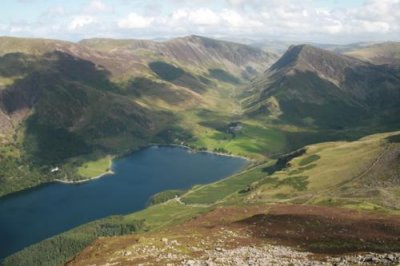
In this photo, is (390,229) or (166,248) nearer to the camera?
(166,248)

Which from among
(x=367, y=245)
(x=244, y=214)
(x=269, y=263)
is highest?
(x=269, y=263)

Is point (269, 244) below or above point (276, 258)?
below

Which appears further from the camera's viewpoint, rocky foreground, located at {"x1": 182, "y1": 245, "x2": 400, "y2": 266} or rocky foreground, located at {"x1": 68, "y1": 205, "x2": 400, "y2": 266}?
rocky foreground, located at {"x1": 68, "y1": 205, "x2": 400, "y2": 266}

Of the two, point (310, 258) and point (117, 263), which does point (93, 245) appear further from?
point (310, 258)

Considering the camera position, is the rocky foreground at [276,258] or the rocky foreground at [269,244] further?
the rocky foreground at [269,244]

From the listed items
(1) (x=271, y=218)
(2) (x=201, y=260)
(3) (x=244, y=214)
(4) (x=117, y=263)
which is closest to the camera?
(2) (x=201, y=260)

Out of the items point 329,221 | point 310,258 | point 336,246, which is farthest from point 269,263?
point 329,221

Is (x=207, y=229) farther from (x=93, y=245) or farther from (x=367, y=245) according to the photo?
(x=367, y=245)

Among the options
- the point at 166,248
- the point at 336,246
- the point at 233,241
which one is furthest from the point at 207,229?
the point at 336,246

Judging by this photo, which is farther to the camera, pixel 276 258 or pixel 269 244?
pixel 269 244

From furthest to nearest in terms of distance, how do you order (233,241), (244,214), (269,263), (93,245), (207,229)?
(244,214) → (207,229) → (93,245) → (233,241) → (269,263)

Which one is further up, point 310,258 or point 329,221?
point 310,258
